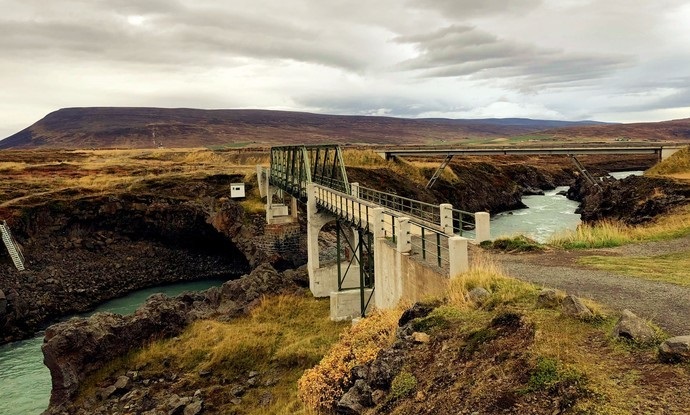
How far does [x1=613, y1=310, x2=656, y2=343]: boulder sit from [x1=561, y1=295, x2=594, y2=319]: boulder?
2.46ft

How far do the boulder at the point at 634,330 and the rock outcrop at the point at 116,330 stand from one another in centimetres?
1922

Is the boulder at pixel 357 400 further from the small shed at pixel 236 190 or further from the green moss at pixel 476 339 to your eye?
the small shed at pixel 236 190

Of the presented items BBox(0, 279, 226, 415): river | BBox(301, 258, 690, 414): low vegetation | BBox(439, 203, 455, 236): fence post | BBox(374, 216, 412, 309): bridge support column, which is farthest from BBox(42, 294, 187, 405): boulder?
BBox(301, 258, 690, 414): low vegetation

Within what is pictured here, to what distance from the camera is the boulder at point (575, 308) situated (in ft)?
27.8

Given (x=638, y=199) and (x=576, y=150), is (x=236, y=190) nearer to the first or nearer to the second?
(x=638, y=199)

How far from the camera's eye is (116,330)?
20891mm

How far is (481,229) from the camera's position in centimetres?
1565

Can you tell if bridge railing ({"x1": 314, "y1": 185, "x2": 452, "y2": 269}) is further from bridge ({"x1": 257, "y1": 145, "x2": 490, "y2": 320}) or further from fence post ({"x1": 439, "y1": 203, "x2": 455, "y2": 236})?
fence post ({"x1": 439, "y1": 203, "x2": 455, "y2": 236})

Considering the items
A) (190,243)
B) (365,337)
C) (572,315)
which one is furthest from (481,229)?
(190,243)

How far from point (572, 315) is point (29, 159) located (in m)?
88.9

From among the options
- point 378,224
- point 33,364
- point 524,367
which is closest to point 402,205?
point 378,224

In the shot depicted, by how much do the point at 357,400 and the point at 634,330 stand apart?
501 cm

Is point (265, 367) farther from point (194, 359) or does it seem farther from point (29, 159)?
point (29, 159)

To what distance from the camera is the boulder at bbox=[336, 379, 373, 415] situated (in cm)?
894
